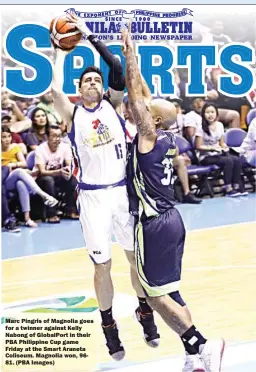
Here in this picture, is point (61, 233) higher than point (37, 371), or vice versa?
point (61, 233)

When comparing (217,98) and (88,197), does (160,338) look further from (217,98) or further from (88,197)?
(217,98)

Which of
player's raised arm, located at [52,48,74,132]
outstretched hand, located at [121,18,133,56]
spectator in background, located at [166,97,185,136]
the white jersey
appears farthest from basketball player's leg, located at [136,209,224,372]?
outstretched hand, located at [121,18,133,56]

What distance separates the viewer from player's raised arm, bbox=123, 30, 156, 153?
619cm

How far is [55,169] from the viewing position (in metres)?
6.71

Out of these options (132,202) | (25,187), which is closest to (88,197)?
(132,202)

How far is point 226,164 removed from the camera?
22.3ft

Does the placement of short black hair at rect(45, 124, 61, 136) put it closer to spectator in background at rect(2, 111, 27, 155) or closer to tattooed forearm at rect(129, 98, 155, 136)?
spectator in background at rect(2, 111, 27, 155)

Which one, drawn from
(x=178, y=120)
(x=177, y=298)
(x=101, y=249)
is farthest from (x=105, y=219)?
(x=178, y=120)

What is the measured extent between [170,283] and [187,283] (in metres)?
0.27

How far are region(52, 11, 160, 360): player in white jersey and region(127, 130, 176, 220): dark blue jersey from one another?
0.16 feet

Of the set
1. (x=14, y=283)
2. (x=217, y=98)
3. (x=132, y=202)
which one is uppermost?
(x=217, y=98)

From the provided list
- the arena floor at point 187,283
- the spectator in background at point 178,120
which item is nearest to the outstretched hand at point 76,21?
the spectator in background at point 178,120

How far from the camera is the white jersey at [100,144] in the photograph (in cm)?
628

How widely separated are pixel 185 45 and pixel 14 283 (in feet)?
5.14
